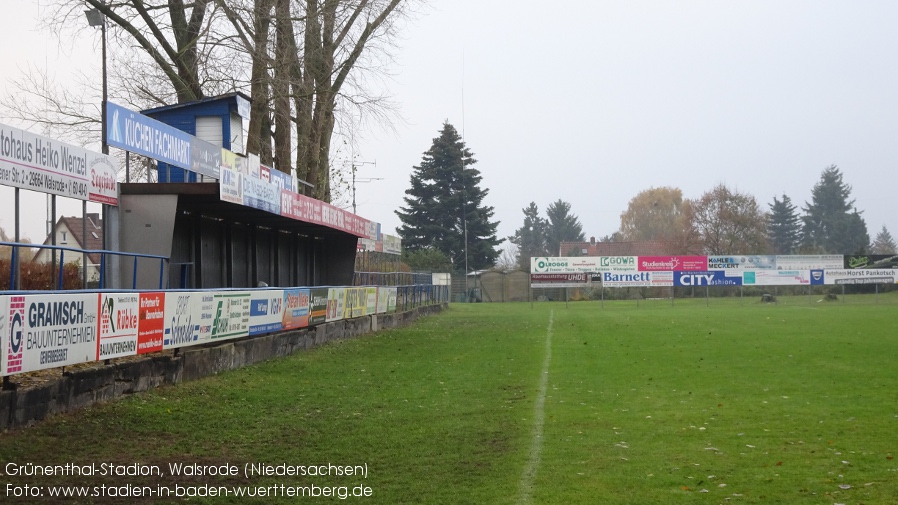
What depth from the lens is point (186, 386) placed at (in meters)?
13.0

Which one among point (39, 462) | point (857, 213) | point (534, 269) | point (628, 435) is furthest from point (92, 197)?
point (857, 213)

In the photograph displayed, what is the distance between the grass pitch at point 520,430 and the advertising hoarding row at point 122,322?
0.70 meters

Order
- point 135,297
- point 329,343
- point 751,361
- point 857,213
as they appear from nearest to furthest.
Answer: point 135,297 → point 751,361 → point 329,343 → point 857,213

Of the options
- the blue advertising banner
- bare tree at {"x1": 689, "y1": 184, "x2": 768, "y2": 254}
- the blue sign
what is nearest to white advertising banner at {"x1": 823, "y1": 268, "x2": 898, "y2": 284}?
the blue advertising banner

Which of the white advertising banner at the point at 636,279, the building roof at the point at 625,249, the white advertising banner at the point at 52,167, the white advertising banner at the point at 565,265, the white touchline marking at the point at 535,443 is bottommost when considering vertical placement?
the white touchline marking at the point at 535,443

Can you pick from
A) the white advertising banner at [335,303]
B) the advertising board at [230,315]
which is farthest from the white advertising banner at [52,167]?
the white advertising banner at [335,303]

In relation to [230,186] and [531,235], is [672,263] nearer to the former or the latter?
[230,186]

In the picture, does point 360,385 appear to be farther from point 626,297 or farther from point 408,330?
point 626,297

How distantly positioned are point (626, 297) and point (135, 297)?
5631 cm

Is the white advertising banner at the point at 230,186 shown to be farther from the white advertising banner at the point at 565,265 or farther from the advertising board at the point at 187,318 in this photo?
the white advertising banner at the point at 565,265

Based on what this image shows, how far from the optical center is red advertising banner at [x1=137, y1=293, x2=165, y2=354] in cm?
1185

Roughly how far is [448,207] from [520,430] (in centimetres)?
7758

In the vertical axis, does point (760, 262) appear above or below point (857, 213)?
below

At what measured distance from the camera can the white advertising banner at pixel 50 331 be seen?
8836 millimetres
